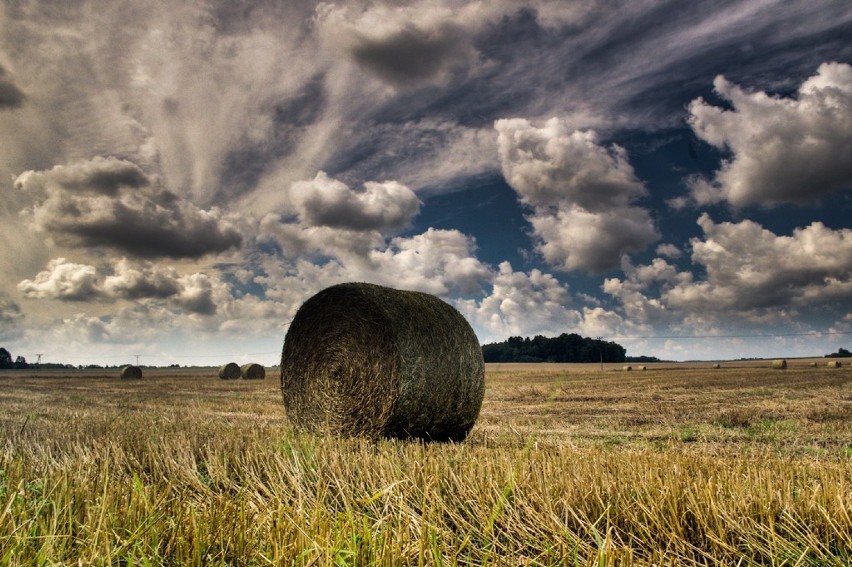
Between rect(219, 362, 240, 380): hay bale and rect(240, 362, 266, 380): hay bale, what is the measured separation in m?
0.47

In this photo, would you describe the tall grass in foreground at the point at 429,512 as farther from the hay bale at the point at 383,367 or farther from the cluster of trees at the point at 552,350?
the cluster of trees at the point at 552,350

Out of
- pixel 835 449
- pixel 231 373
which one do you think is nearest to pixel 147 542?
pixel 835 449

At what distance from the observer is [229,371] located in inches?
1508

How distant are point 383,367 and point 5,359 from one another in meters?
131

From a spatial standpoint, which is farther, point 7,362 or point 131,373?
point 7,362

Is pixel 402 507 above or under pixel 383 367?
under

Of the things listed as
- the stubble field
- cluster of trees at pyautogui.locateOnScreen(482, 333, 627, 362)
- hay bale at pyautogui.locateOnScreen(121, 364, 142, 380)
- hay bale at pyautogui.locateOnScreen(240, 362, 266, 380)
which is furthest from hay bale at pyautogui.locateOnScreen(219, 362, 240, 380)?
cluster of trees at pyautogui.locateOnScreen(482, 333, 627, 362)

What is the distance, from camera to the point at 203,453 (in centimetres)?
560

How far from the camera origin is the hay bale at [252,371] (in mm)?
38000

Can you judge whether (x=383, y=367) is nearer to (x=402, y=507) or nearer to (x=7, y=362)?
(x=402, y=507)

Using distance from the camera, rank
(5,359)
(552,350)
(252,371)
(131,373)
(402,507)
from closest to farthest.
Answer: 1. (402,507)
2. (252,371)
3. (131,373)
4. (552,350)
5. (5,359)

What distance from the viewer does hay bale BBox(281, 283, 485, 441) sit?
880 cm

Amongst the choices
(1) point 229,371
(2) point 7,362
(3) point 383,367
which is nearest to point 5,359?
(2) point 7,362

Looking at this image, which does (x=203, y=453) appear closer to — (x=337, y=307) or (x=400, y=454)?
(x=400, y=454)
